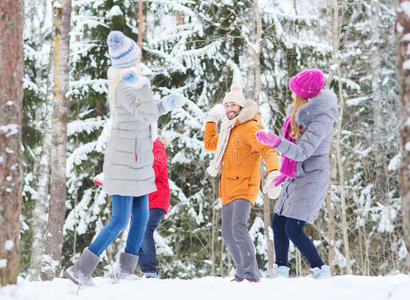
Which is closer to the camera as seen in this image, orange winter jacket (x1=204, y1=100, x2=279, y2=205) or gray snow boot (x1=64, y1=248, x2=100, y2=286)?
gray snow boot (x1=64, y1=248, x2=100, y2=286)

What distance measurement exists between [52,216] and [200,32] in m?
7.11

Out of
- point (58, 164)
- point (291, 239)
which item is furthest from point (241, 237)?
point (58, 164)

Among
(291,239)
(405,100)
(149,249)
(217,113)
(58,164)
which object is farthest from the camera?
(58,164)

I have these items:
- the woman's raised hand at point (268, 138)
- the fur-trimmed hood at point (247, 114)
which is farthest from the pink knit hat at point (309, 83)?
the woman's raised hand at point (268, 138)

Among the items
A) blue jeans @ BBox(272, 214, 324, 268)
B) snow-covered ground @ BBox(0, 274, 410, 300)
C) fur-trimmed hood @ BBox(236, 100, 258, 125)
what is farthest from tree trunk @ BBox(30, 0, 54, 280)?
blue jeans @ BBox(272, 214, 324, 268)

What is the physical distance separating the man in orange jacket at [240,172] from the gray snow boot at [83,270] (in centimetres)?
139

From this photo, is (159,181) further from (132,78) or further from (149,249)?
(132,78)

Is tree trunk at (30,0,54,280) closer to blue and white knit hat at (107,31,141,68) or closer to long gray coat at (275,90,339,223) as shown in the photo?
blue and white knit hat at (107,31,141,68)

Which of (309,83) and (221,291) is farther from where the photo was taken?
(309,83)

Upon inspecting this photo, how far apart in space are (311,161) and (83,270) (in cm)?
217

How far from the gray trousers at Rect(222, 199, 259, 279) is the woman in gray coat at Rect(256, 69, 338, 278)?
0.27m

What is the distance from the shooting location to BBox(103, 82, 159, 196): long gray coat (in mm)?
3658

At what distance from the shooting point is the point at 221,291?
3301 millimetres

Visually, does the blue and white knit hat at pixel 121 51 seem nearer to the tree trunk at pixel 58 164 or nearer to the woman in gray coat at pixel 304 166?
the woman in gray coat at pixel 304 166
